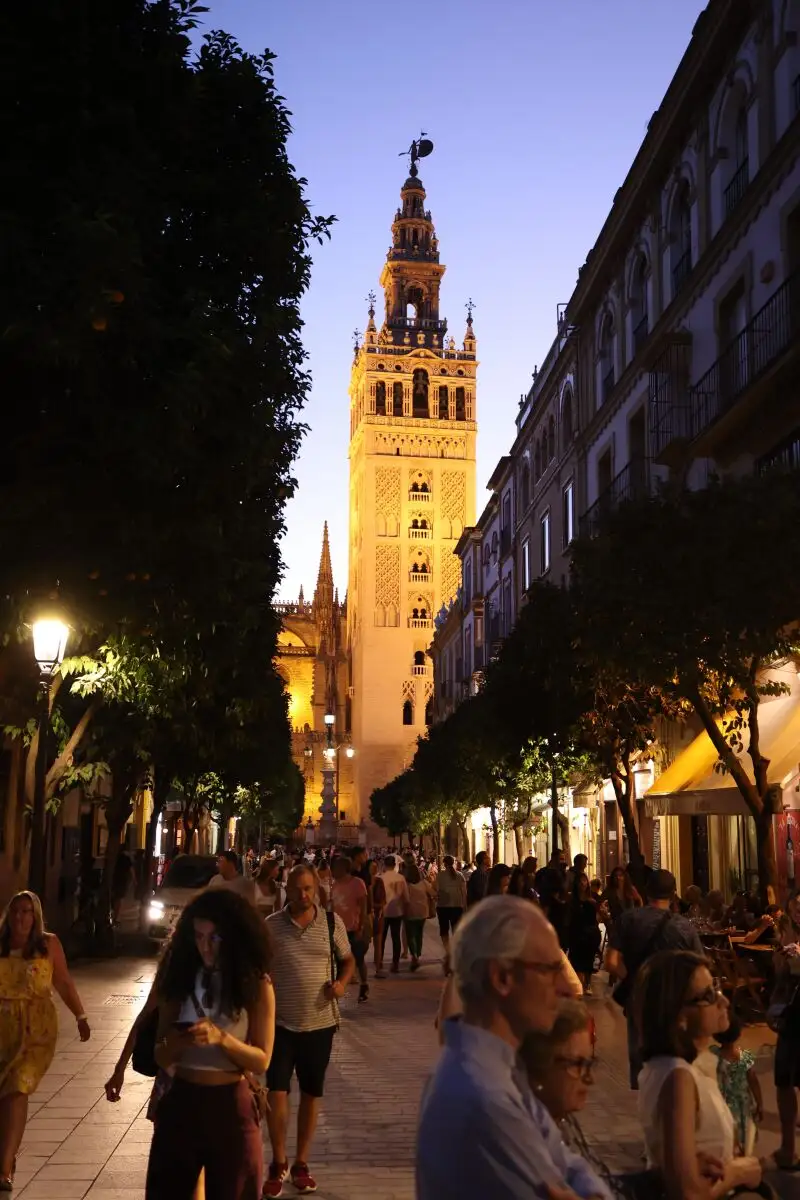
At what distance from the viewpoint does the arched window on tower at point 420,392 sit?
104562mm

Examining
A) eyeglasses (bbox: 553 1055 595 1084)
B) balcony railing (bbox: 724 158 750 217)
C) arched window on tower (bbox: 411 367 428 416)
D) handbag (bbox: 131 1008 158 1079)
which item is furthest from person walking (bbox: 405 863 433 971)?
arched window on tower (bbox: 411 367 428 416)

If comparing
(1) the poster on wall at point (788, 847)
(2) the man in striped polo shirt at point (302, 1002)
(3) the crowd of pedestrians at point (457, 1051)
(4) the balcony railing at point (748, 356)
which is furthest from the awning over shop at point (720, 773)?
(2) the man in striped polo shirt at point (302, 1002)

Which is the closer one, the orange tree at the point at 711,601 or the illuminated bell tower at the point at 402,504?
the orange tree at the point at 711,601

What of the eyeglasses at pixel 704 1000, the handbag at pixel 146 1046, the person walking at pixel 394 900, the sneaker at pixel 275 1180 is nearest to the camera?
the eyeglasses at pixel 704 1000

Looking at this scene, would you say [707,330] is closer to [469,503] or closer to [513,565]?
[513,565]

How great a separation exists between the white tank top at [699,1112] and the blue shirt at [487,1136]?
3.38 ft

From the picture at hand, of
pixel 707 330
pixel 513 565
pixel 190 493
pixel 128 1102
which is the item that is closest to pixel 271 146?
pixel 190 493

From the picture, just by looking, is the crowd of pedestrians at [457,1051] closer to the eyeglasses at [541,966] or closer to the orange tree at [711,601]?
the eyeglasses at [541,966]

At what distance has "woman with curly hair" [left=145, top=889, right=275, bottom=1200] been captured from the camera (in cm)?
454

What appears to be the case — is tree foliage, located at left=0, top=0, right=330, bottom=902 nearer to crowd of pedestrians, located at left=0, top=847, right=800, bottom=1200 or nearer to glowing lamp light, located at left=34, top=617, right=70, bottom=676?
Result: glowing lamp light, located at left=34, top=617, right=70, bottom=676

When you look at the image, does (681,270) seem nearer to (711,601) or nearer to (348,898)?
(711,601)

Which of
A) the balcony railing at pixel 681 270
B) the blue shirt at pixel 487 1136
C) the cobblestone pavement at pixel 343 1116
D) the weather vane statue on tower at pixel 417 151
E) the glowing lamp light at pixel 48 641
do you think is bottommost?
the cobblestone pavement at pixel 343 1116

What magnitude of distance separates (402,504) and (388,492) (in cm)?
140

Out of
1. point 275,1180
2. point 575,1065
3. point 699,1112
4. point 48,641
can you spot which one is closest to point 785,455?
point 48,641
